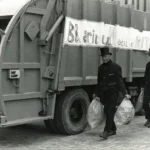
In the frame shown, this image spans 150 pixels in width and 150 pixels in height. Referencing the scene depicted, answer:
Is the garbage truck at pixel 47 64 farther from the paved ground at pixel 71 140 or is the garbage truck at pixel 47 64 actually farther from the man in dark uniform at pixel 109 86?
the man in dark uniform at pixel 109 86

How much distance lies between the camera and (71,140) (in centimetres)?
679

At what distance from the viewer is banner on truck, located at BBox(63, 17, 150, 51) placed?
6843 mm

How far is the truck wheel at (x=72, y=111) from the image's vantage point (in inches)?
273

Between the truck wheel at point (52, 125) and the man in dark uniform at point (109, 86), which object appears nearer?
the man in dark uniform at point (109, 86)

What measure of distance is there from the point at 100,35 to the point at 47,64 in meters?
1.58

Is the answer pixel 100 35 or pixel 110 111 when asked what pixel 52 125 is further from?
pixel 100 35

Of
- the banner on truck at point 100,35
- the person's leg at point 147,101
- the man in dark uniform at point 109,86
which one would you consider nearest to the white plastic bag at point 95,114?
the man in dark uniform at point 109,86

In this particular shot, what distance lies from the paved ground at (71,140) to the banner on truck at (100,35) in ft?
5.94

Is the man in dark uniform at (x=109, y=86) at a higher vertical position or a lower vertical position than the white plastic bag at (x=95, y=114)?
higher

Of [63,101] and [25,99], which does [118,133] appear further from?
[25,99]

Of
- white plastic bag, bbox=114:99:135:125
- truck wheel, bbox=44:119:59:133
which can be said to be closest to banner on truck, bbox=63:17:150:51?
white plastic bag, bbox=114:99:135:125

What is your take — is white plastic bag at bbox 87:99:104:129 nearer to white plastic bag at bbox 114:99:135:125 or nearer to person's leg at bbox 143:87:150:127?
white plastic bag at bbox 114:99:135:125

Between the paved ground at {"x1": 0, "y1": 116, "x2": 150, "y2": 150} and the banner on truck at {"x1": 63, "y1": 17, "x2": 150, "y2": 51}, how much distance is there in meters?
1.81

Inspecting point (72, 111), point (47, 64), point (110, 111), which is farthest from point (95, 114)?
point (47, 64)
